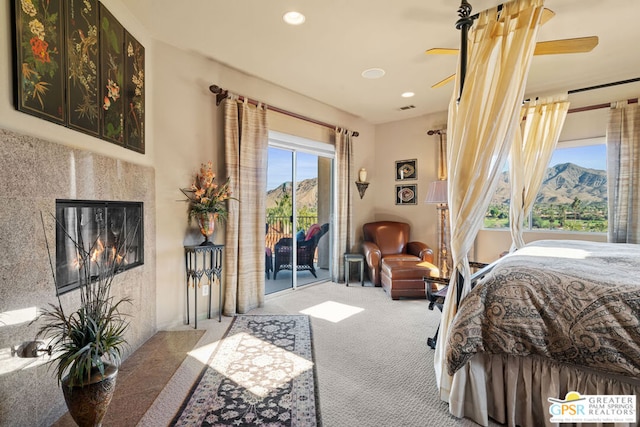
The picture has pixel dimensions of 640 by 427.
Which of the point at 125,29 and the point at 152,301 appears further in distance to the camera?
the point at 152,301

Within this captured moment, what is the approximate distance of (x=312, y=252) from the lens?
15.5 feet

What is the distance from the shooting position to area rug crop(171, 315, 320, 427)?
1.71 metres

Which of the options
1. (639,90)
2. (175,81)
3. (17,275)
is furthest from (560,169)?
(17,275)

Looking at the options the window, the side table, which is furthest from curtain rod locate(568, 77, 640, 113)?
the side table

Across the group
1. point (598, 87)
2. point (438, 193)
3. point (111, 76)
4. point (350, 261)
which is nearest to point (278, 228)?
point (350, 261)

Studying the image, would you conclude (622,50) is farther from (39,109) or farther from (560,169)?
(39,109)

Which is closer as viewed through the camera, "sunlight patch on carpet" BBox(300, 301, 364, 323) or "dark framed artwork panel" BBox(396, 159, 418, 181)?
"sunlight patch on carpet" BBox(300, 301, 364, 323)

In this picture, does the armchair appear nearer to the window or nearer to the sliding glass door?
the sliding glass door

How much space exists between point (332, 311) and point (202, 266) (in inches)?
62.3

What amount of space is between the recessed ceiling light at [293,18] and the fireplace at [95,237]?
202 centimetres

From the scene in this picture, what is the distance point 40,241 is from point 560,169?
5663 millimetres

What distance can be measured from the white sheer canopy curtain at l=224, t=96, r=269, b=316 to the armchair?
2.37 ft

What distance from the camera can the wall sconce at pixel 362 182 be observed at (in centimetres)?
522

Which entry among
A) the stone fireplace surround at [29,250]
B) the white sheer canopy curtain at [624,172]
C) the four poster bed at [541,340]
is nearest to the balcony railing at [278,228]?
the stone fireplace surround at [29,250]
